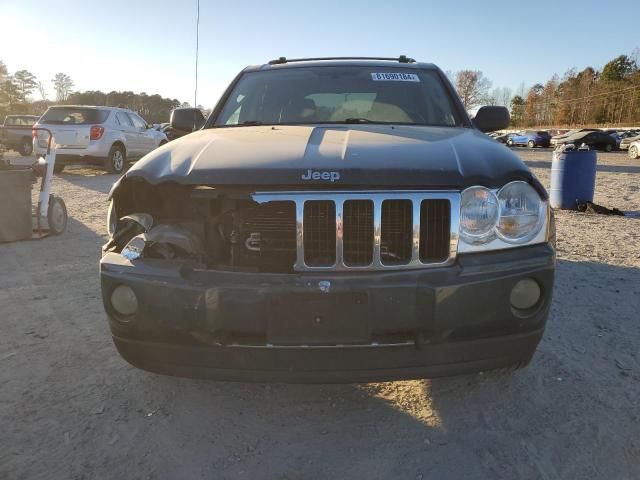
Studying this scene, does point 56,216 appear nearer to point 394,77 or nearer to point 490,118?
point 394,77

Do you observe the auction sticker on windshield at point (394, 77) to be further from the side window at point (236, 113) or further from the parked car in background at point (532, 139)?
the parked car in background at point (532, 139)

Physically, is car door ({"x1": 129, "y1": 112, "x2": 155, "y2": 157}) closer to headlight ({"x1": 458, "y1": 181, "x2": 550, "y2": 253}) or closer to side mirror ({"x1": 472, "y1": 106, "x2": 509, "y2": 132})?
side mirror ({"x1": 472, "y1": 106, "x2": 509, "y2": 132})

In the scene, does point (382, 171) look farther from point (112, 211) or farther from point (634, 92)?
point (634, 92)

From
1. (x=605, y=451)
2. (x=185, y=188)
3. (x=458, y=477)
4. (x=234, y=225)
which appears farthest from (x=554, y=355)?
(x=185, y=188)

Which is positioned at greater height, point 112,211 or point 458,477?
point 112,211

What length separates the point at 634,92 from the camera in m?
64.9

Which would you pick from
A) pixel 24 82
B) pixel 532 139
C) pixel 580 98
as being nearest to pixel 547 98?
pixel 580 98

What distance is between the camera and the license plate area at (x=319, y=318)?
2021mm

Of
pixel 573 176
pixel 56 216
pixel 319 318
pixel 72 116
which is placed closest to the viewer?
pixel 319 318

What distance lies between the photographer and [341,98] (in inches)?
141

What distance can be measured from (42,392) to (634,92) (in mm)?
76895

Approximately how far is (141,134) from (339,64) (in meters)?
12.7

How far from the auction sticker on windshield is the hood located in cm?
112

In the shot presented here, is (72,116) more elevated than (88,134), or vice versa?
(72,116)
